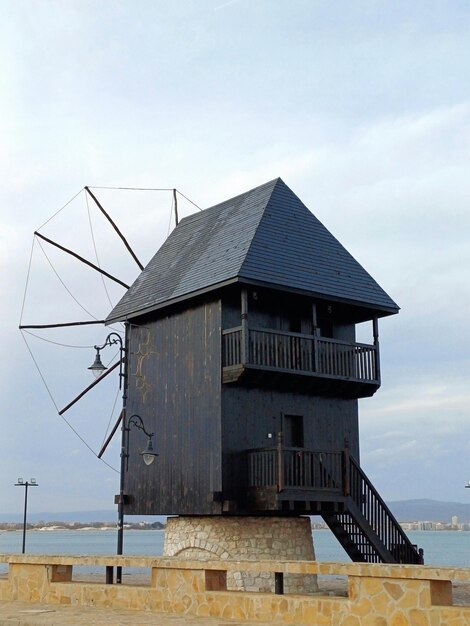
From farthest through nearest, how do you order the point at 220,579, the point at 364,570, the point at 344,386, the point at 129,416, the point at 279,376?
the point at 129,416, the point at 344,386, the point at 279,376, the point at 220,579, the point at 364,570

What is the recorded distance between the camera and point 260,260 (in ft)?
74.4

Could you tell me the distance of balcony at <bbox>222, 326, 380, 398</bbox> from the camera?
71.3 feet

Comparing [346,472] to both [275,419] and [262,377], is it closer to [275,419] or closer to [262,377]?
[275,419]

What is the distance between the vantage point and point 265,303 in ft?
76.5

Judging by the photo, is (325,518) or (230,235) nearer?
(325,518)

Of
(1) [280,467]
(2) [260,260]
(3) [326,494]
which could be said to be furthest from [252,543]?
(2) [260,260]

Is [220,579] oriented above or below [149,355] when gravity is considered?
below

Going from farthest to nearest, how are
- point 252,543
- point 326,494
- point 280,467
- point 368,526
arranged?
1. point 368,526
2. point 252,543
3. point 326,494
4. point 280,467

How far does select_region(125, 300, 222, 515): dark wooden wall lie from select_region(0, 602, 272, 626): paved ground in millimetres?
6877

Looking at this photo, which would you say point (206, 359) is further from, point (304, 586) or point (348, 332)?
point (304, 586)

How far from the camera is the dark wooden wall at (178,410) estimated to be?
22.4 metres

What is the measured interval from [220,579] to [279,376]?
8.45 meters

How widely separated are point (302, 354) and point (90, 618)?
33.8 feet

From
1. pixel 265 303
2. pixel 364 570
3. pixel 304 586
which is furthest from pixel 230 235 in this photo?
pixel 364 570
